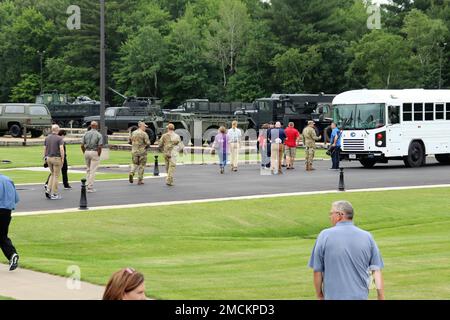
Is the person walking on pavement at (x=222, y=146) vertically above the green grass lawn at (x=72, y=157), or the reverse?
the person walking on pavement at (x=222, y=146)

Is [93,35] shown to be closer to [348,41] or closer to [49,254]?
[348,41]

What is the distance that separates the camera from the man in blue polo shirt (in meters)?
9.09

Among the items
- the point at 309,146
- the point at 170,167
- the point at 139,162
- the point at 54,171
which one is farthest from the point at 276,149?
the point at 54,171

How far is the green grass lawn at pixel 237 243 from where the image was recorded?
14516 millimetres

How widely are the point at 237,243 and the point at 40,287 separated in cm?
684

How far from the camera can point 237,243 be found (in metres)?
20.3

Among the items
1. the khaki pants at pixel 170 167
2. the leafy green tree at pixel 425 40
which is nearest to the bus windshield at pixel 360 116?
the khaki pants at pixel 170 167

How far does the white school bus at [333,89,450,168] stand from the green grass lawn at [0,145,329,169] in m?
6.30

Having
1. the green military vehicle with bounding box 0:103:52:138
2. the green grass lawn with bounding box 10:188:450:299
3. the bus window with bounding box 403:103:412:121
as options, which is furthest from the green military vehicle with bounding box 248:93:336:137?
the green grass lawn with bounding box 10:188:450:299

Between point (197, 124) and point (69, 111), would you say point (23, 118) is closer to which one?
point (197, 124)

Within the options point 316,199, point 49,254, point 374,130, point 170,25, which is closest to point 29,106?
point 374,130

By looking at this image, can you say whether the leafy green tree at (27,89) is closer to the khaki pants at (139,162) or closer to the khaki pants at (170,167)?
the khaki pants at (139,162)

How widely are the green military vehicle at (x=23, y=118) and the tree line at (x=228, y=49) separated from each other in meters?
32.3

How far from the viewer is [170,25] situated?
10950 cm
